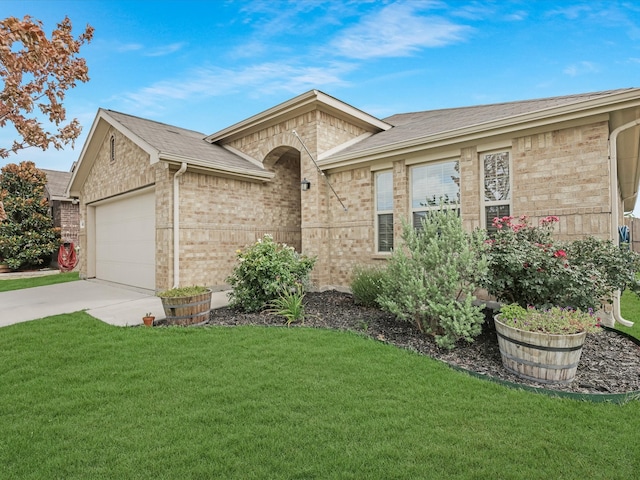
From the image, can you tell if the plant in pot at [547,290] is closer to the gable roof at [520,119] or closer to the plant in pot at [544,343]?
the plant in pot at [544,343]

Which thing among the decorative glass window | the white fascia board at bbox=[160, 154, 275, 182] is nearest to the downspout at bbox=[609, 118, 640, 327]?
the white fascia board at bbox=[160, 154, 275, 182]

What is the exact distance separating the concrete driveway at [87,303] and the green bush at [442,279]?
4.56 m

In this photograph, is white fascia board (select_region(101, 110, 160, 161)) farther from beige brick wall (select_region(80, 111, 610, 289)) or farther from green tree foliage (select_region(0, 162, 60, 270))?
green tree foliage (select_region(0, 162, 60, 270))

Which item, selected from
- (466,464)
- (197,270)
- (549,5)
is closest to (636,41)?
(549,5)

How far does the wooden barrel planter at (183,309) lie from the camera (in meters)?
6.02

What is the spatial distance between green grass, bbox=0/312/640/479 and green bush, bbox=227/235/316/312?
7.64 ft

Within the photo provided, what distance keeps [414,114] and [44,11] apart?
1129cm

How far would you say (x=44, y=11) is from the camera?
4.62 metres

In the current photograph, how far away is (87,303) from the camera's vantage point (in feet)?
27.3

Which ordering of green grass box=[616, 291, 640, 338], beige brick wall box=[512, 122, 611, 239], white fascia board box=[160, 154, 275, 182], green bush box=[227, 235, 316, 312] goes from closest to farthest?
beige brick wall box=[512, 122, 611, 239] → green grass box=[616, 291, 640, 338] → green bush box=[227, 235, 316, 312] → white fascia board box=[160, 154, 275, 182]

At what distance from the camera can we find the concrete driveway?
6953 millimetres

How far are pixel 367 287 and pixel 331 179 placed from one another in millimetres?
→ 3583

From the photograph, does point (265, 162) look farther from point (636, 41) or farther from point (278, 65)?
point (636, 41)

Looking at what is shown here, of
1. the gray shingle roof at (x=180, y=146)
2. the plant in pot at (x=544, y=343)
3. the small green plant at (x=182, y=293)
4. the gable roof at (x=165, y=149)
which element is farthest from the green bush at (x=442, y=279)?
the gray shingle roof at (x=180, y=146)
